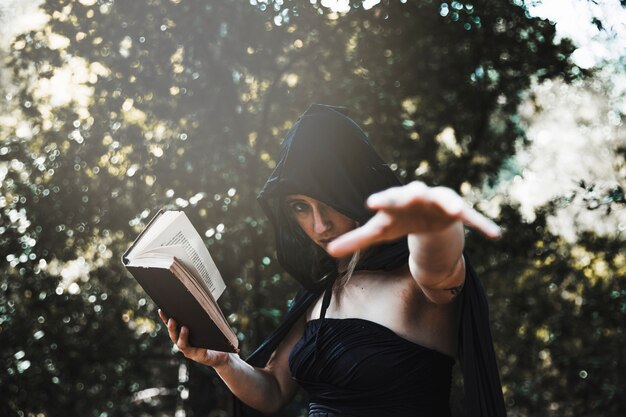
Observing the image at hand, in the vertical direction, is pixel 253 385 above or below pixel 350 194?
below

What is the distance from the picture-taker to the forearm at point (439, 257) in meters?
1.37

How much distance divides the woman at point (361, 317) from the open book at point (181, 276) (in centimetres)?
9

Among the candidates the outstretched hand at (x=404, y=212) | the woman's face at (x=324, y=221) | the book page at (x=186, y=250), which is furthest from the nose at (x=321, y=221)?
the outstretched hand at (x=404, y=212)

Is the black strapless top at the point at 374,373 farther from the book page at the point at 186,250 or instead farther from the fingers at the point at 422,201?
the fingers at the point at 422,201

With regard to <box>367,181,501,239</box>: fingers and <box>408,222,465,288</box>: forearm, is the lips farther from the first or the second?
<box>367,181,501,239</box>: fingers

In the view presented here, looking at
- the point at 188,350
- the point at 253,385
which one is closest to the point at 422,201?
the point at 188,350

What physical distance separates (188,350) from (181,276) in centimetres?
40

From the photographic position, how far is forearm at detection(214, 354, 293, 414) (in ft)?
7.47

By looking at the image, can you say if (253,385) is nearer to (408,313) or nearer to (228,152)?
(408,313)

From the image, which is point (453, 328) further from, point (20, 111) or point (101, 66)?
point (20, 111)

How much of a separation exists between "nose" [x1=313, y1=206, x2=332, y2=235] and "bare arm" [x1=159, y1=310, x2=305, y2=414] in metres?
0.47

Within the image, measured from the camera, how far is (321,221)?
6.82 feet

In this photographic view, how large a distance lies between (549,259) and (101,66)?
10.9 ft

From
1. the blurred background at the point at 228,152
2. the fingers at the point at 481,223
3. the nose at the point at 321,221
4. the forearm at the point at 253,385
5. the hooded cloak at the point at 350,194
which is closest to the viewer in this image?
the fingers at the point at 481,223
